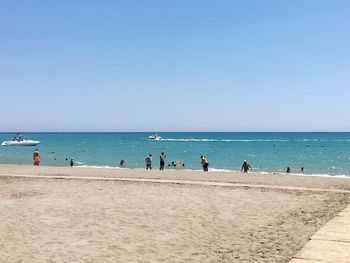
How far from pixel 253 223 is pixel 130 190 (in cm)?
794

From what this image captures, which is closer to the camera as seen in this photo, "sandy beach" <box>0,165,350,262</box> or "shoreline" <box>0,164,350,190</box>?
"sandy beach" <box>0,165,350,262</box>

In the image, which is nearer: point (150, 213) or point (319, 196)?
point (150, 213)

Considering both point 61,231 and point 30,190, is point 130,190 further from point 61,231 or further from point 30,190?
point 61,231

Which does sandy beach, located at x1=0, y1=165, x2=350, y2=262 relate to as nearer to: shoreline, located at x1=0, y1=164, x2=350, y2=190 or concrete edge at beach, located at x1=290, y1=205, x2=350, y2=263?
concrete edge at beach, located at x1=290, y1=205, x2=350, y2=263

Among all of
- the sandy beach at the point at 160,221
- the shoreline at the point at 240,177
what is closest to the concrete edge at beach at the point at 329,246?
the sandy beach at the point at 160,221

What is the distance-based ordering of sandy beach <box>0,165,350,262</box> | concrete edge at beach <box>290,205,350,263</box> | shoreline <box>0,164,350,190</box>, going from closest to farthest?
concrete edge at beach <box>290,205,350,263</box>, sandy beach <box>0,165,350,262</box>, shoreline <box>0,164,350,190</box>

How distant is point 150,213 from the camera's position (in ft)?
44.9

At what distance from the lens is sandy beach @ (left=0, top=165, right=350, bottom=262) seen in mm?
9227

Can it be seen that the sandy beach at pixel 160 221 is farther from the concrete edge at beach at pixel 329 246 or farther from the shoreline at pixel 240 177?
the shoreline at pixel 240 177

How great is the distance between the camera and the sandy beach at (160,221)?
9.23 metres

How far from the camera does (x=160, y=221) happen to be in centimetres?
1252

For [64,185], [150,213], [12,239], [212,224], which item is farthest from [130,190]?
[12,239]

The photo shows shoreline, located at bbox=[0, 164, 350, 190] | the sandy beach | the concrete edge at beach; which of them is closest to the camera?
the concrete edge at beach

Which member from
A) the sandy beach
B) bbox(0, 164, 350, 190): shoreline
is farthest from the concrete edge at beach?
bbox(0, 164, 350, 190): shoreline
